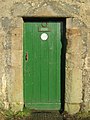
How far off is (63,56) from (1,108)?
6.04ft

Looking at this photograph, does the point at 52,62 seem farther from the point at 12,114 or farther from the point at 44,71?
the point at 12,114

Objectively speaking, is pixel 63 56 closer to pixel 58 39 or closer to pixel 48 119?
pixel 58 39

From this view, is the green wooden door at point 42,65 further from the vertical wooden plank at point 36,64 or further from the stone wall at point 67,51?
the stone wall at point 67,51

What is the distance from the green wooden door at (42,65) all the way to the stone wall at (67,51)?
32 centimetres

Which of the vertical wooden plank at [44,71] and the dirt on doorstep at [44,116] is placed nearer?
the dirt on doorstep at [44,116]

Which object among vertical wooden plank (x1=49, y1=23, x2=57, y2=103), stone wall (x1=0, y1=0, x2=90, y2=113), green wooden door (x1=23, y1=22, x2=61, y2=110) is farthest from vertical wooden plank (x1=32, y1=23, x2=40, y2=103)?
stone wall (x1=0, y1=0, x2=90, y2=113)

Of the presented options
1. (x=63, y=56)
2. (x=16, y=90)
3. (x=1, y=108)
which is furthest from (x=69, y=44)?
(x=1, y=108)

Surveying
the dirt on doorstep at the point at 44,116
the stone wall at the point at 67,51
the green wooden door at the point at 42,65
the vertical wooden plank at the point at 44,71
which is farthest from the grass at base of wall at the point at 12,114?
the vertical wooden plank at the point at 44,71

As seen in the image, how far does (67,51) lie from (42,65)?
28.5 inches

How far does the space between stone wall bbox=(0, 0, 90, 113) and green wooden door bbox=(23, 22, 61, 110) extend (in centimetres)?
32

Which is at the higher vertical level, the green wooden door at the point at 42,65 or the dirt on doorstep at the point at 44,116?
the green wooden door at the point at 42,65

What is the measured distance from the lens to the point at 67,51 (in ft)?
23.4

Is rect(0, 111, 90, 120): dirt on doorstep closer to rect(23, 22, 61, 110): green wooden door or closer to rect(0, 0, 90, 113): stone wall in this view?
rect(0, 0, 90, 113): stone wall

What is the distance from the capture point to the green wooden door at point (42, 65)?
7.41 metres
